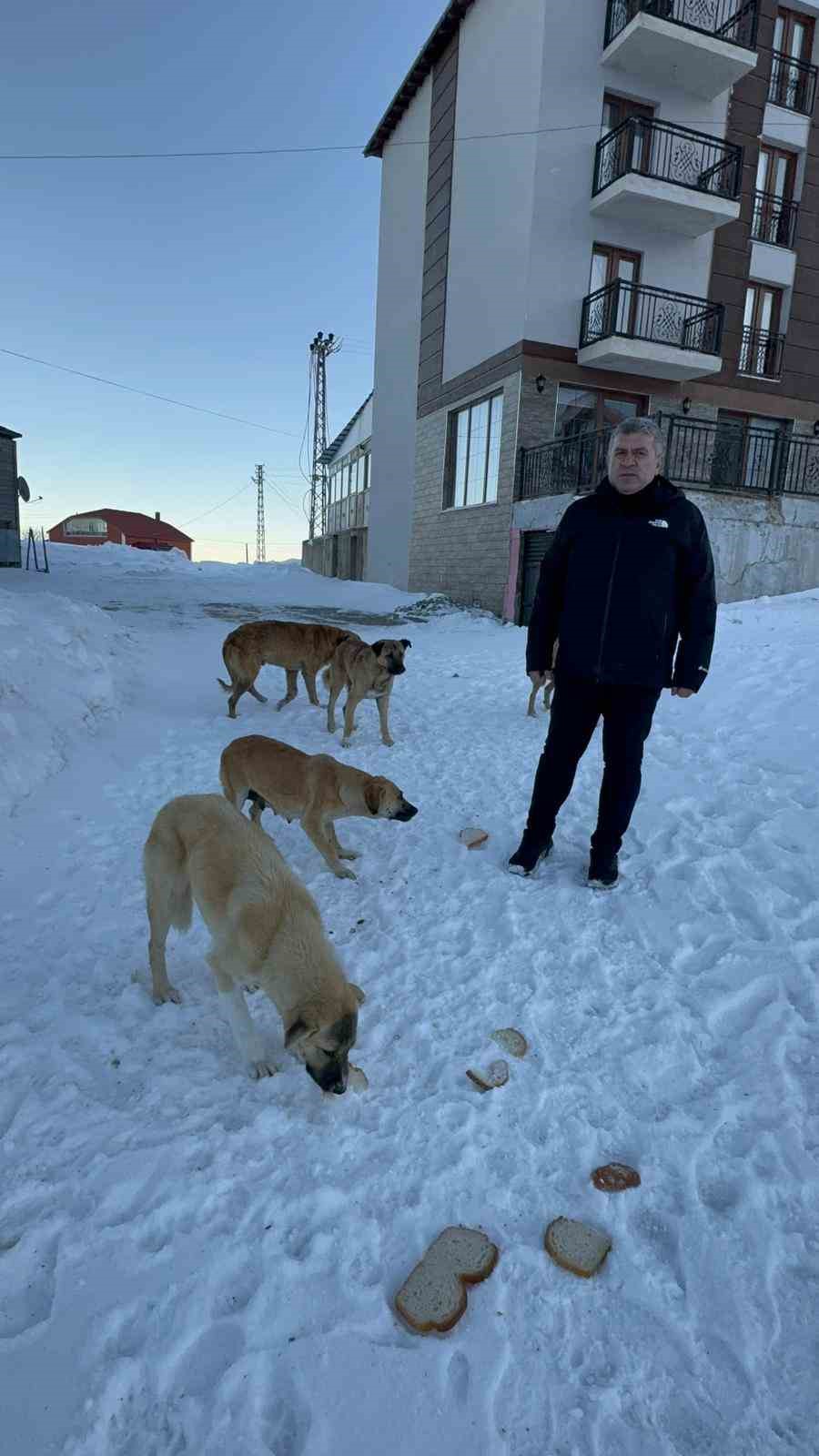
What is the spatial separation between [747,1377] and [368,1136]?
110 cm

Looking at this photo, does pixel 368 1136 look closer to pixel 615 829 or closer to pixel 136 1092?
pixel 136 1092

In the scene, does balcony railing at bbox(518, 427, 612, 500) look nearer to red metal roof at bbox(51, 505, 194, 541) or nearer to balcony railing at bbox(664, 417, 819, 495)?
balcony railing at bbox(664, 417, 819, 495)

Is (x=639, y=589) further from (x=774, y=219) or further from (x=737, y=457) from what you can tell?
(x=774, y=219)

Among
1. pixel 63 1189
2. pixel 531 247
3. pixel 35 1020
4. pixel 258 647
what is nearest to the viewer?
pixel 63 1189

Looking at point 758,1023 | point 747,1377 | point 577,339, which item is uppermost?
point 577,339

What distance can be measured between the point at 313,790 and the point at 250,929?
165 cm

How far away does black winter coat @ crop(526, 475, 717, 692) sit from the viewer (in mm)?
3230

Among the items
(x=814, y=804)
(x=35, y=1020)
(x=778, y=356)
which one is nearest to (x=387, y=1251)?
(x=35, y=1020)

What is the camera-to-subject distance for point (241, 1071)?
2.39 meters

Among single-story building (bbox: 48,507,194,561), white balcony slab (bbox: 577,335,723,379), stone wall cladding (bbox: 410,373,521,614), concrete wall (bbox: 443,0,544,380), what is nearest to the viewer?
white balcony slab (bbox: 577,335,723,379)

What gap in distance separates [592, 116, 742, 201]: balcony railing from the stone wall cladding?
4.64 meters

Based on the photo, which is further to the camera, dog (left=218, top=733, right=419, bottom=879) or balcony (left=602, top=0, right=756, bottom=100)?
balcony (left=602, top=0, right=756, bottom=100)

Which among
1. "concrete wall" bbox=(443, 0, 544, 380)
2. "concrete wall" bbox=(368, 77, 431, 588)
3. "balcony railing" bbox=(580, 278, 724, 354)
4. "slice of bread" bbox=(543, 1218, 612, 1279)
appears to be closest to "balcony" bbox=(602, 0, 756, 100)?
"concrete wall" bbox=(443, 0, 544, 380)

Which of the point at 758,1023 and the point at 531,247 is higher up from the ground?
the point at 531,247
